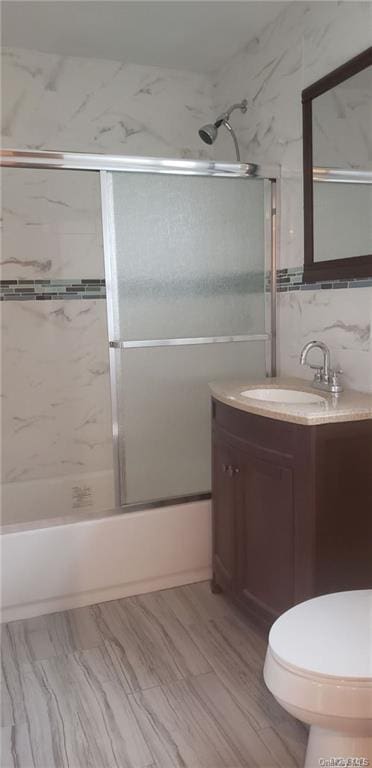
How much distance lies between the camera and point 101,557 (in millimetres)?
2355

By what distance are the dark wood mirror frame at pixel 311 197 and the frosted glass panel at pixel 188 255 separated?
0.28m

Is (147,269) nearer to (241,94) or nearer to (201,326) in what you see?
(201,326)

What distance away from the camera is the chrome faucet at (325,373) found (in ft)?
6.87

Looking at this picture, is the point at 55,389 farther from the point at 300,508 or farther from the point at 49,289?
the point at 300,508

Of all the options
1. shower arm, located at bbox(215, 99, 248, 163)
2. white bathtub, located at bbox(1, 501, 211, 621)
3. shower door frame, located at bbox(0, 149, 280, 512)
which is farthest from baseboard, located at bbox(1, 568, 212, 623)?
shower arm, located at bbox(215, 99, 248, 163)

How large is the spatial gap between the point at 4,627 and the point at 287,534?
117 cm

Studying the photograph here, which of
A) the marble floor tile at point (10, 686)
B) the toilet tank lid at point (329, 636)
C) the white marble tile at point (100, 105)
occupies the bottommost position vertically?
the marble floor tile at point (10, 686)

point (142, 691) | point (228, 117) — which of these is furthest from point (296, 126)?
point (142, 691)

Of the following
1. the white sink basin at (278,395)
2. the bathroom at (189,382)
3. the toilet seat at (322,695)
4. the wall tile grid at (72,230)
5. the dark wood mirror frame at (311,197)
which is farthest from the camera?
the wall tile grid at (72,230)

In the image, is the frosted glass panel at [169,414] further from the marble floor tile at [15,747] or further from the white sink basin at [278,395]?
the marble floor tile at [15,747]

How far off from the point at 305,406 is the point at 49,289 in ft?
5.89

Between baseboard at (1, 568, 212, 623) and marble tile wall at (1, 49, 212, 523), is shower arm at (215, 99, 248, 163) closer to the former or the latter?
marble tile wall at (1, 49, 212, 523)

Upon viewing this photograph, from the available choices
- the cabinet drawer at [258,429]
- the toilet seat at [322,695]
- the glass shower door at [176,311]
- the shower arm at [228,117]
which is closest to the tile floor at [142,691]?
the toilet seat at [322,695]

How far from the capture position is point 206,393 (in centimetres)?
251
